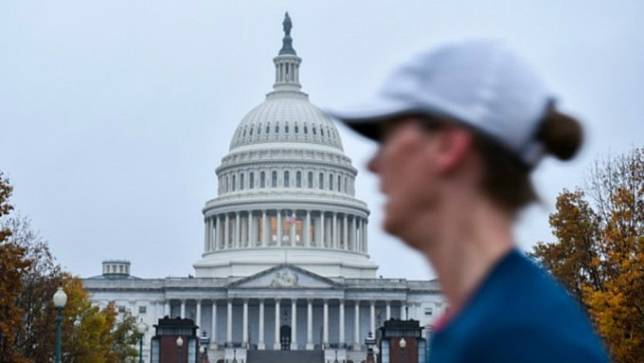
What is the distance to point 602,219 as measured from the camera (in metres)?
67.8

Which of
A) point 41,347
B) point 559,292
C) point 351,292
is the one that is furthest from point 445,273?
point 351,292

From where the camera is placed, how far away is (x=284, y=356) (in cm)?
15150

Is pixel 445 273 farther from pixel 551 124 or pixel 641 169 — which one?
pixel 641 169

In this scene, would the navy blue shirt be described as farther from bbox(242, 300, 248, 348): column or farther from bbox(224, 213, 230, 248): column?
bbox(224, 213, 230, 248): column

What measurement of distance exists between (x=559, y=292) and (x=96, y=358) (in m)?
87.9

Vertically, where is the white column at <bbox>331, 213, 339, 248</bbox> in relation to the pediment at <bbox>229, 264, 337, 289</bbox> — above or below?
above

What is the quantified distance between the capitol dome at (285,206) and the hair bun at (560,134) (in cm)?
17901

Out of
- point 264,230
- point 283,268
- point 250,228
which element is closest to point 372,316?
point 283,268

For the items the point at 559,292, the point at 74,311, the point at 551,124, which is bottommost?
the point at 559,292

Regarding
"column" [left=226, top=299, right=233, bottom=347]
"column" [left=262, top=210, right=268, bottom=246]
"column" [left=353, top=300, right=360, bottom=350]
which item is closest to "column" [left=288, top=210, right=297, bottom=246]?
"column" [left=262, top=210, right=268, bottom=246]

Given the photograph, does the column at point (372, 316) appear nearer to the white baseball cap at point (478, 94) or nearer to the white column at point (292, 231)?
the white column at point (292, 231)

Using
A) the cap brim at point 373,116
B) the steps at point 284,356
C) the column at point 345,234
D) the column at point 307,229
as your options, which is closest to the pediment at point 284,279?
the column at point 307,229

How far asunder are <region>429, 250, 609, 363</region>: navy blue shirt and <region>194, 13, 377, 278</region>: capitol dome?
17914 centimetres

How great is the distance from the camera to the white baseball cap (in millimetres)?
3740
